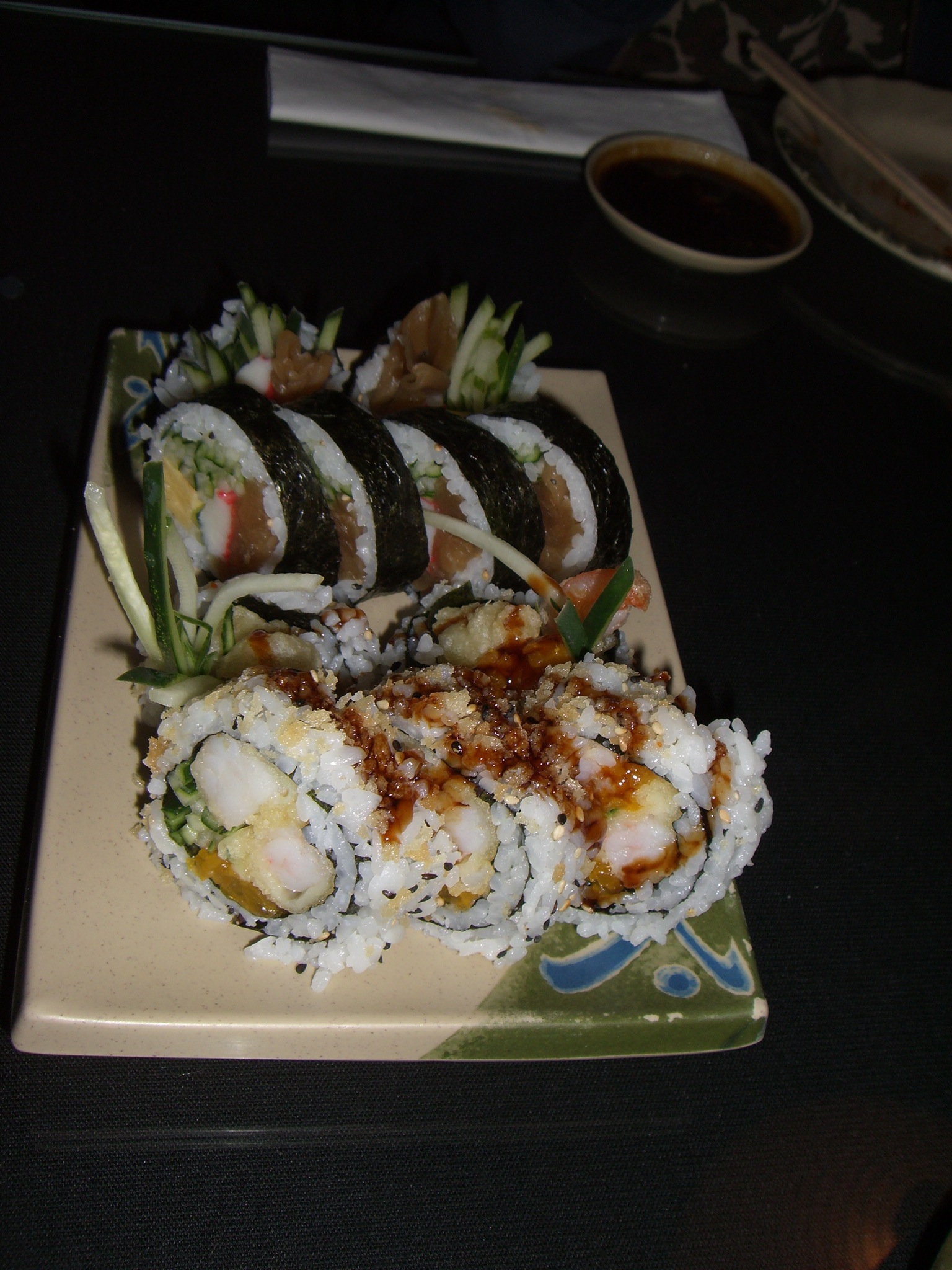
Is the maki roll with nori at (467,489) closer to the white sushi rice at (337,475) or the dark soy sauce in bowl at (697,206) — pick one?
the white sushi rice at (337,475)

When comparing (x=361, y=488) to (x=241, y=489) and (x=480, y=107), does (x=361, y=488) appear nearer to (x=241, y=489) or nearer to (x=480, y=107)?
(x=241, y=489)

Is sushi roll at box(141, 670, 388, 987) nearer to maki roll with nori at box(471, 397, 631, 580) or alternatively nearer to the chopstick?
maki roll with nori at box(471, 397, 631, 580)

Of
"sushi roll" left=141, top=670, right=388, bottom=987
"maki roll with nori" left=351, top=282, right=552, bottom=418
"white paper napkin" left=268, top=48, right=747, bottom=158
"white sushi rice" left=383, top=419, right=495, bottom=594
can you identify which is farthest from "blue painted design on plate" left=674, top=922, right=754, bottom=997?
"white paper napkin" left=268, top=48, right=747, bottom=158

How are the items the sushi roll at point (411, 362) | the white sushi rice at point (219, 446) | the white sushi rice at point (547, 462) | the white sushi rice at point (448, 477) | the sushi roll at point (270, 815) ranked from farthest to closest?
the sushi roll at point (411, 362), the white sushi rice at point (547, 462), the white sushi rice at point (448, 477), the white sushi rice at point (219, 446), the sushi roll at point (270, 815)

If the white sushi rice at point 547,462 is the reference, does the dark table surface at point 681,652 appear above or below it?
below

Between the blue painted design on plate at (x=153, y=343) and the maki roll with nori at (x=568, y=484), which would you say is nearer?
the maki roll with nori at (x=568, y=484)

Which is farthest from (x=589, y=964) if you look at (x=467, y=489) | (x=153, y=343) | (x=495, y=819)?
(x=153, y=343)

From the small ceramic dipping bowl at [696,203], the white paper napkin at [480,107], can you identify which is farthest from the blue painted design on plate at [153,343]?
the small ceramic dipping bowl at [696,203]
